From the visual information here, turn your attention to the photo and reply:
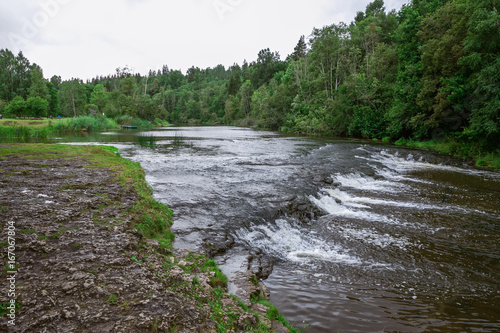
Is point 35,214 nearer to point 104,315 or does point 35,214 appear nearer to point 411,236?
point 104,315

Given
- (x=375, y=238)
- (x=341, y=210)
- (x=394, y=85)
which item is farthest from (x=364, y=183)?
(x=394, y=85)

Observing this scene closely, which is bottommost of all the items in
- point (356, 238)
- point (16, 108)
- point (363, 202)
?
point (356, 238)

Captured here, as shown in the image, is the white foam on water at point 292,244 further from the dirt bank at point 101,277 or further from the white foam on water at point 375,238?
the dirt bank at point 101,277

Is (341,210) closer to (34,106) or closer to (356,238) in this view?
(356,238)

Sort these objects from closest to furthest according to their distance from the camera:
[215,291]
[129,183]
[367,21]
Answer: [215,291] → [129,183] → [367,21]

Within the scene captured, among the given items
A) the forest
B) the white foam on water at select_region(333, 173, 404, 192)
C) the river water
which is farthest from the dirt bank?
the forest

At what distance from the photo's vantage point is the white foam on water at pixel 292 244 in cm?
720

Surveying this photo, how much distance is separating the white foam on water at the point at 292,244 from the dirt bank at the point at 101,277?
90.1 inches

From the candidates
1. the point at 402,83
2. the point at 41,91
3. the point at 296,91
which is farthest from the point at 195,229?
the point at 41,91

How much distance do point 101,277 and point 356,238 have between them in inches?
268

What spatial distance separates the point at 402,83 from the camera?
102ft

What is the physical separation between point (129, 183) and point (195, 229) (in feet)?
13.7

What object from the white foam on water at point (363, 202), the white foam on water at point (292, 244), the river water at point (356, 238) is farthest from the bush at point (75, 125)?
the white foam on water at point (292, 244)

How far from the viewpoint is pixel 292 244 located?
8.02m
